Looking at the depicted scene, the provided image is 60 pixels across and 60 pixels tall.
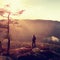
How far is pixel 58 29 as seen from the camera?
2.14 meters

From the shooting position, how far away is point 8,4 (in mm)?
2195

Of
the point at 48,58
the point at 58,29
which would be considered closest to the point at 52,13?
the point at 58,29

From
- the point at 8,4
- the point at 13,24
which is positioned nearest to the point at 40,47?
the point at 13,24

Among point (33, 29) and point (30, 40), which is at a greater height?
point (33, 29)

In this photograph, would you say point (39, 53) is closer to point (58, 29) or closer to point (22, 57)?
point (22, 57)

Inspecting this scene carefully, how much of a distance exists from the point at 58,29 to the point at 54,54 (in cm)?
31

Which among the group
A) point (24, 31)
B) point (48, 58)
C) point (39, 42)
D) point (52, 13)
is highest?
point (52, 13)

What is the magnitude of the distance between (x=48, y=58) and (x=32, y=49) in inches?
8.7

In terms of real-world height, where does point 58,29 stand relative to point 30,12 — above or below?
below

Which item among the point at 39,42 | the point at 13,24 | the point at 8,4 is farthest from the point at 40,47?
the point at 8,4

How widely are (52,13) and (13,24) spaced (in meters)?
0.50

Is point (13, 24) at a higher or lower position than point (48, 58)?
higher

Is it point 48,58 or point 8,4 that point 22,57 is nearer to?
point 48,58

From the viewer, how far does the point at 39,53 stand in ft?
6.99
